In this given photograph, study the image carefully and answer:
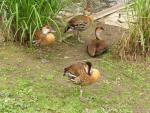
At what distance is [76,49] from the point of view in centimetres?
881

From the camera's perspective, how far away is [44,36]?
327 inches

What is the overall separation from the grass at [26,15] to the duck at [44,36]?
0.27 feet

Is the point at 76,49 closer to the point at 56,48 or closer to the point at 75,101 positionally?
the point at 56,48

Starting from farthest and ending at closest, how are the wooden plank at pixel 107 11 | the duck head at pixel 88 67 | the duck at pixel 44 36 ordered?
1. the wooden plank at pixel 107 11
2. the duck at pixel 44 36
3. the duck head at pixel 88 67

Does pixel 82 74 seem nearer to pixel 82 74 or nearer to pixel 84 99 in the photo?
pixel 82 74

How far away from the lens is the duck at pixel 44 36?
8.33 meters

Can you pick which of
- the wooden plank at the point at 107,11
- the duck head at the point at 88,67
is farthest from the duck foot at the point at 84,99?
the wooden plank at the point at 107,11

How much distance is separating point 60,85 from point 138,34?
5.78 feet

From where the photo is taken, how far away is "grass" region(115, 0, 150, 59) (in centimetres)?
817

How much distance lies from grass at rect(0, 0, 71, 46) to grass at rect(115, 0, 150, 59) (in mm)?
1233

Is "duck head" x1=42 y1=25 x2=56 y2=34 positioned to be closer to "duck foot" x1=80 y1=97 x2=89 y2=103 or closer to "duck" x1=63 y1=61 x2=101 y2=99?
"duck" x1=63 y1=61 x2=101 y2=99

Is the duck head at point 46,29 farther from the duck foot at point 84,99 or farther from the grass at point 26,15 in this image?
the duck foot at point 84,99

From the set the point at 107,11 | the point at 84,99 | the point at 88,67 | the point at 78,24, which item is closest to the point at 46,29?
the point at 78,24

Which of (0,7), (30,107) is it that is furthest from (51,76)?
(0,7)
